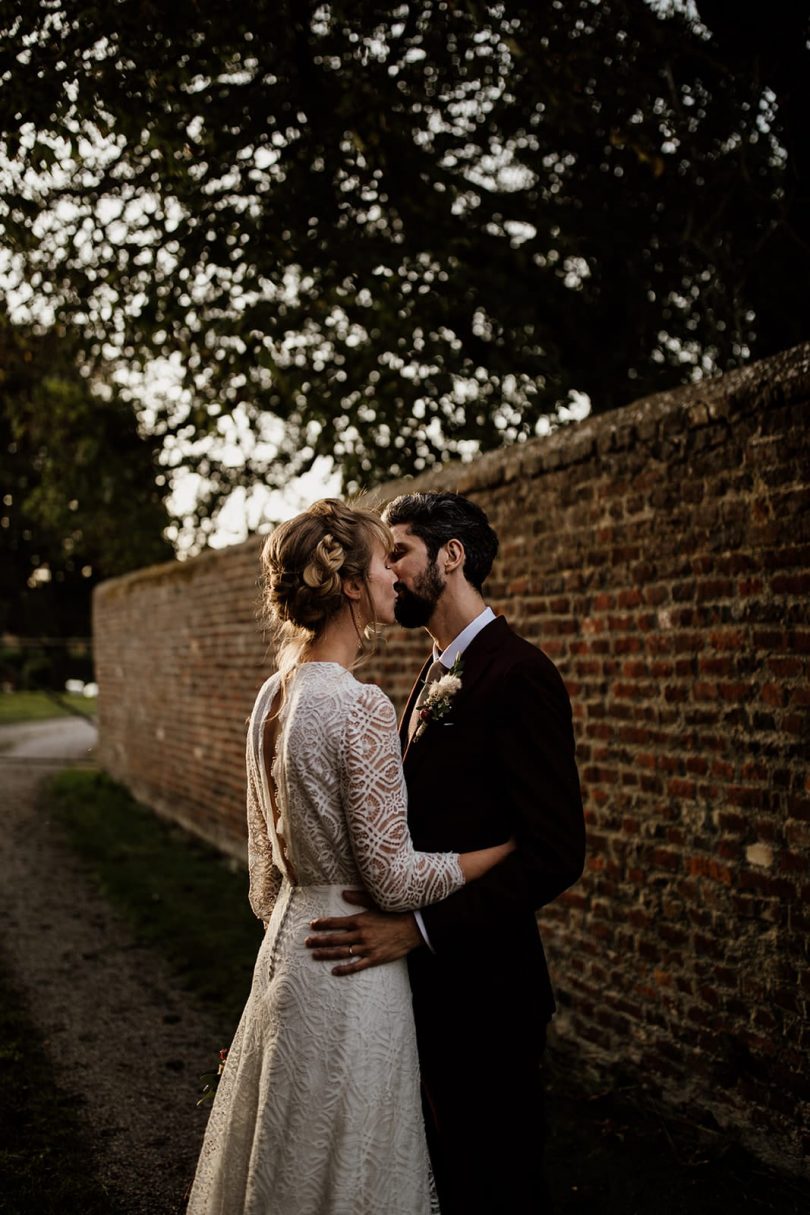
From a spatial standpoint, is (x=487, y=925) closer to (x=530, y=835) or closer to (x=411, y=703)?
(x=530, y=835)

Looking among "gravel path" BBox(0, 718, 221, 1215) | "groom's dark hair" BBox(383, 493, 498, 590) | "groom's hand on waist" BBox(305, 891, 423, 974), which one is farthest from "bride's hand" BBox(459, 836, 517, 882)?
"gravel path" BBox(0, 718, 221, 1215)

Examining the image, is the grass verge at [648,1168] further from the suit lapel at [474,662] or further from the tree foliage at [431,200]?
the tree foliage at [431,200]

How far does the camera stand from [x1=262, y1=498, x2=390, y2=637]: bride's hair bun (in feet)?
7.86

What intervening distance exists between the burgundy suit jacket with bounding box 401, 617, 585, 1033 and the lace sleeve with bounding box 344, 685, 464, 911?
0.41ft

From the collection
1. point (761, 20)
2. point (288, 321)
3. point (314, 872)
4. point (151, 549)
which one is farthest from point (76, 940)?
point (151, 549)

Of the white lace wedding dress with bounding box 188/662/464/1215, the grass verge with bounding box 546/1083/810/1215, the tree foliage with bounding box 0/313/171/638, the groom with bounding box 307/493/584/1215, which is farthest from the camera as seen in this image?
the tree foliage with bounding box 0/313/171/638

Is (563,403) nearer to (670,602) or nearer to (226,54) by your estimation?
(226,54)

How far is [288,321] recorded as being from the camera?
7.34 m

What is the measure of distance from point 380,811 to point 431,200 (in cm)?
694

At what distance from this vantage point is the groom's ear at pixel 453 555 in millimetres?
2830

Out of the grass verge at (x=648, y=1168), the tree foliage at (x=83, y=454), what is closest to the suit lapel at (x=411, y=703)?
the grass verge at (x=648, y=1168)

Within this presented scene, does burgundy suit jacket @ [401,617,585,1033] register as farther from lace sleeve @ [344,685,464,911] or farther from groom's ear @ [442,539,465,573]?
groom's ear @ [442,539,465,573]

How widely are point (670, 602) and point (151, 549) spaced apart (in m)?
15.4

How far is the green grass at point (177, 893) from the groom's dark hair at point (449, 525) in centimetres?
338
